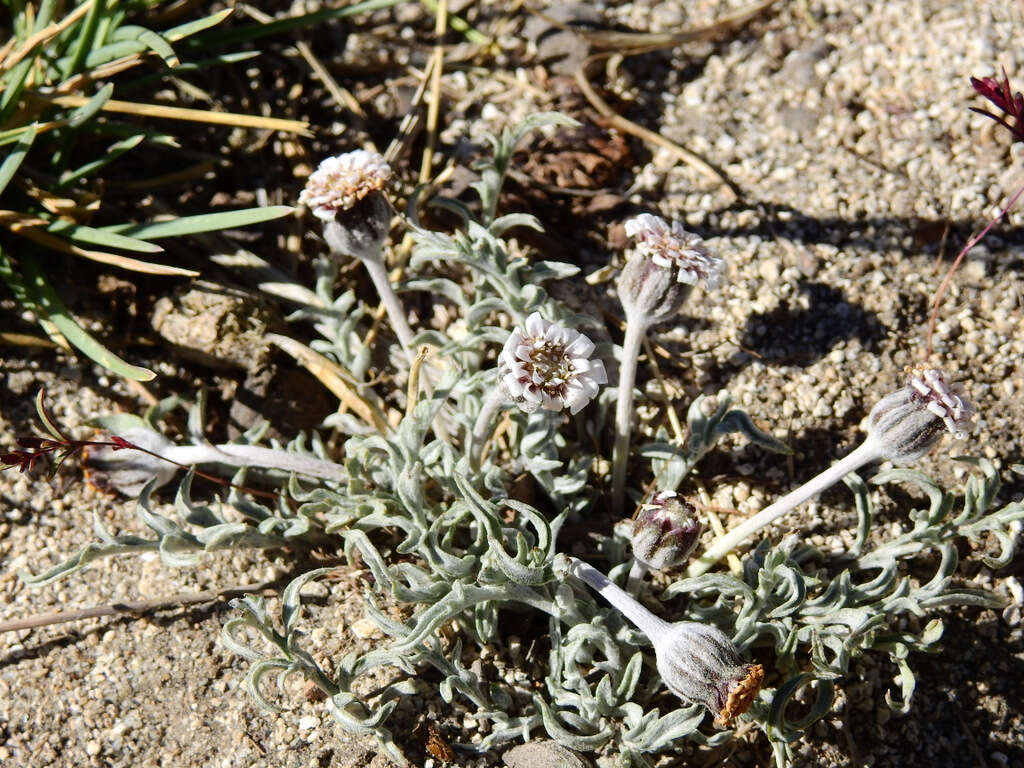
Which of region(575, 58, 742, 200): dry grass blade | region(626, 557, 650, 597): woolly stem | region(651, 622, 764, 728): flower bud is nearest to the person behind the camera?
region(651, 622, 764, 728): flower bud

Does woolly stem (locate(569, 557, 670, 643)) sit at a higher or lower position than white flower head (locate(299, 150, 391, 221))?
lower

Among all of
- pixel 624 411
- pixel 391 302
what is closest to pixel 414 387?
pixel 391 302

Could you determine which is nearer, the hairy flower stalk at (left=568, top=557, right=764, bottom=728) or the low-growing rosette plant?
the hairy flower stalk at (left=568, top=557, right=764, bottom=728)

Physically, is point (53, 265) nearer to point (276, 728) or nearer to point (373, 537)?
point (373, 537)

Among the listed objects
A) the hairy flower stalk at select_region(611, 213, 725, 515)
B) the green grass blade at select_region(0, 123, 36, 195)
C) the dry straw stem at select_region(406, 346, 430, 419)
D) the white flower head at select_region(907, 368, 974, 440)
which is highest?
the green grass blade at select_region(0, 123, 36, 195)

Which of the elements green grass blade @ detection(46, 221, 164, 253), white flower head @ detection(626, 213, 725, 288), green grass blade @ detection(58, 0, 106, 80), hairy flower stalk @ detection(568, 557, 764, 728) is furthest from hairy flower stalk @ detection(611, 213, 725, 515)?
green grass blade @ detection(58, 0, 106, 80)

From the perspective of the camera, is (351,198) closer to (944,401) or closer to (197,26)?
(197,26)

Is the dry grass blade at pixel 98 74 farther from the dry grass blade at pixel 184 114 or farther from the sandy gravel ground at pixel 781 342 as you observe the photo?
the sandy gravel ground at pixel 781 342

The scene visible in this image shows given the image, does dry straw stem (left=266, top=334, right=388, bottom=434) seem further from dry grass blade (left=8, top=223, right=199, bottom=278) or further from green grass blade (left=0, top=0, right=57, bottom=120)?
green grass blade (left=0, top=0, right=57, bottom=120)
